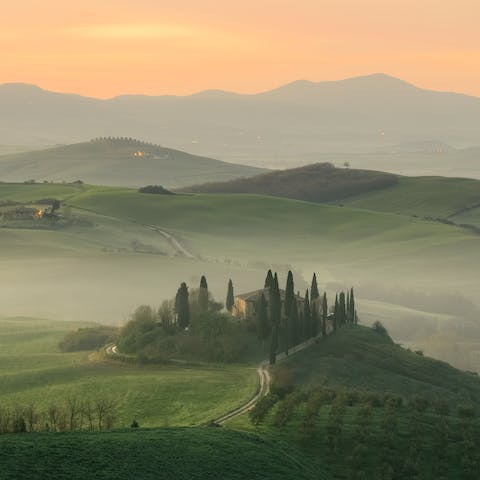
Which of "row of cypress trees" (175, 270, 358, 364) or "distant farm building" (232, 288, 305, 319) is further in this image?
"distant farm building" (232, 288, 305, 319)

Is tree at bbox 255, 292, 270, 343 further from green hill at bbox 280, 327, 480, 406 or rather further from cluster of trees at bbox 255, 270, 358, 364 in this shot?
green hill at bbox 280, 327, 480, 406

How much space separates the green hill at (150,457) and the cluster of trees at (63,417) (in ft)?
16.1

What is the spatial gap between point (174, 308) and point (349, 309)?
28.5m

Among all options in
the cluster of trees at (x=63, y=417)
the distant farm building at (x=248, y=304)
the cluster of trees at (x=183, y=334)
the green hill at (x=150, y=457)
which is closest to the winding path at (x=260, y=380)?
the cluster of trees at (x=183, y=334)

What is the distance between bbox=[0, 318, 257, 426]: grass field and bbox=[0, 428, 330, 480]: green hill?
48.5 ft

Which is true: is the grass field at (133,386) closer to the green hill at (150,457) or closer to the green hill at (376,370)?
the green hill at (376,370)

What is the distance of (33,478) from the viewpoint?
159 ft

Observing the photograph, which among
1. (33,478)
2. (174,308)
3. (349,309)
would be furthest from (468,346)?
(33,478)

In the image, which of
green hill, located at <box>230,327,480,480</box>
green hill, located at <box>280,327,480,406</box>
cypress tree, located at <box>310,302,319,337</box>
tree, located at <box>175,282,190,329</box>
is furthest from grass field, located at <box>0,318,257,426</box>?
cypress tree, located at <box>310,302,319,337</box>

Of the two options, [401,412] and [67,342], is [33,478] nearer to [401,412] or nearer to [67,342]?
[401,412]

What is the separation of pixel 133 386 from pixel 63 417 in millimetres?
19481

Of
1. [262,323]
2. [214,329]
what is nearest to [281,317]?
[262,323]

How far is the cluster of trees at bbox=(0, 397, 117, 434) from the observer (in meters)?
60.3

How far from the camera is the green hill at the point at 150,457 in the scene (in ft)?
165
